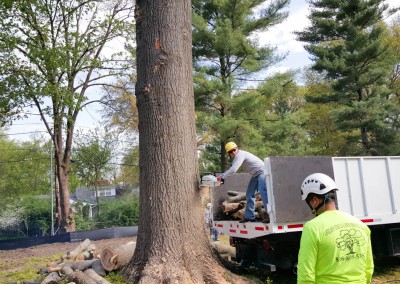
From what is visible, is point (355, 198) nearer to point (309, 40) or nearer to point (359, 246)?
point (359, 246)

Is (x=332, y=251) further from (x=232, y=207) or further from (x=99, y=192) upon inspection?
(x=99, y=192)

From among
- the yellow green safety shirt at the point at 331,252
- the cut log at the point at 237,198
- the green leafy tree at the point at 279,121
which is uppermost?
the green leafy tree at the point at 279,121

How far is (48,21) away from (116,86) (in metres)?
5.14

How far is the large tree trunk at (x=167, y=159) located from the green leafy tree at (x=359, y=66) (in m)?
19.5

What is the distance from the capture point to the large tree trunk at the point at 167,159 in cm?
607

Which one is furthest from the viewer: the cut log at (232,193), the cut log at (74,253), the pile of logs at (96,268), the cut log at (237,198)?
the cut log at (74,253)

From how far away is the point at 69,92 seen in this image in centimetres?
2077

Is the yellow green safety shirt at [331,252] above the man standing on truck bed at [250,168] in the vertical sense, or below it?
below

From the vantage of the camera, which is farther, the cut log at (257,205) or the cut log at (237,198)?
the cut log at (237,198)

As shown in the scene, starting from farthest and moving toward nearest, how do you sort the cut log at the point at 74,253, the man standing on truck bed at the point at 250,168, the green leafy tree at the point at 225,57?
the green leafy tree at the point at 225,57 → the cut log at the point at 74,253 → the man standing on truck bed at the point at 250,168

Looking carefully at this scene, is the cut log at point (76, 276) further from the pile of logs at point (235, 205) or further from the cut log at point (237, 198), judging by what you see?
the cut log at point (237, 198)

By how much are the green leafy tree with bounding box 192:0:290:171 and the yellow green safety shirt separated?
1805 cm

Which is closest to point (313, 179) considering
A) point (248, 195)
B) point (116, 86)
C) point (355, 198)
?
point (248, 195)

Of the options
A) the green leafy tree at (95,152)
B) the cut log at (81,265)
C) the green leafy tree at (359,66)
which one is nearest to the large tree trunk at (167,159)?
the cut log at (81,265)
